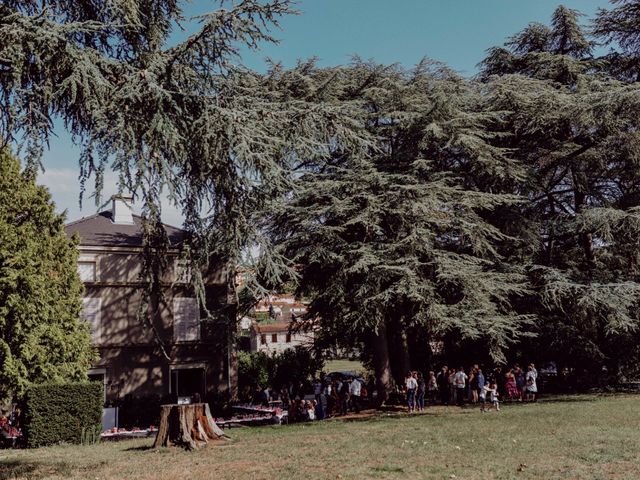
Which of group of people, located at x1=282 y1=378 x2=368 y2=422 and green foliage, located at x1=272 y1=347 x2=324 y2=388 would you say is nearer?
group of people, located at x1=282 y1=378 x2=368 y2=422

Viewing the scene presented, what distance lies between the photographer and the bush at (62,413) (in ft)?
51.5

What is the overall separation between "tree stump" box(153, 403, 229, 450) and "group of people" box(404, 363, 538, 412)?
8.32 metres

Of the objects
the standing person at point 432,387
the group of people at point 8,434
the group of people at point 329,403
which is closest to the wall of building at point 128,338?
the group of people at point 329,403

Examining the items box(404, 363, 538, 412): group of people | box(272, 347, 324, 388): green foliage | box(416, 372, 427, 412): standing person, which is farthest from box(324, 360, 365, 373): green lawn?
box(416, 372, 427, 412): standing person

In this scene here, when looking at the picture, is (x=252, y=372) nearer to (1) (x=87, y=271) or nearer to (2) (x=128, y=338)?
(2) (x=128, y=338)

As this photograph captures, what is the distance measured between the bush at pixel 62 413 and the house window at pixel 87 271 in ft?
32.6

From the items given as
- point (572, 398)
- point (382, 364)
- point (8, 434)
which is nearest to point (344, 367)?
point (382, 364)

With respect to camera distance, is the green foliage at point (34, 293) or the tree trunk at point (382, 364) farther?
the tree trunk at point (382, 364)

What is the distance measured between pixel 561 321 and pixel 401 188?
9.25 m

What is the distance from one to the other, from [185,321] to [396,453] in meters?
18.1

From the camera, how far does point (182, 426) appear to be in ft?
42.7

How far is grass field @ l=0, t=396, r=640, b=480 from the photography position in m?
9.20

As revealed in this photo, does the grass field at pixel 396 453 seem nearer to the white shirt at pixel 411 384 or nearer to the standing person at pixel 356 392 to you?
the white shirt at pixel 411 384

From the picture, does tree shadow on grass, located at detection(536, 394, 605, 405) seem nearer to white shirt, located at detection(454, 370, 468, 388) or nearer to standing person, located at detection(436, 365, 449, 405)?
white shirt, located at detection(454, 370, 468, 388)
